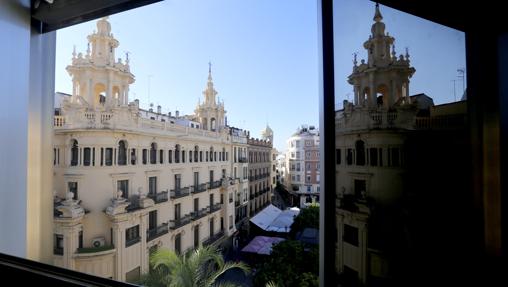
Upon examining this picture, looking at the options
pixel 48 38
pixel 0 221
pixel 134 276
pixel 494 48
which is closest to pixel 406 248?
pixel 494 48

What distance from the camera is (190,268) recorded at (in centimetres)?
147

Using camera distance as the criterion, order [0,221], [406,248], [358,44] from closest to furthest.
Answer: [406,248]
[358,44]
[0,221]

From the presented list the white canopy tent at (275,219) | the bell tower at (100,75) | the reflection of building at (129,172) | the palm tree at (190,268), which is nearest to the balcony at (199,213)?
the reflection of building at (129,172)

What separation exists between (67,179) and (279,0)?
1.69 meters

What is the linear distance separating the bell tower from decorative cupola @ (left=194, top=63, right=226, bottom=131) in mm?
515

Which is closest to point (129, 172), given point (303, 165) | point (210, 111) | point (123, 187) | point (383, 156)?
point (123, 187)

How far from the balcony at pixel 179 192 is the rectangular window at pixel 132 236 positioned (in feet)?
0.97

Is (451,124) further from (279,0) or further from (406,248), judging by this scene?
(279,0)

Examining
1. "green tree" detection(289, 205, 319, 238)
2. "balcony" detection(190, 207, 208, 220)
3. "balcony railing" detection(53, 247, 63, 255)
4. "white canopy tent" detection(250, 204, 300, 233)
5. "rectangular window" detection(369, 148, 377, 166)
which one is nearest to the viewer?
"rectangular window" detection(369, 148, 377, 166)

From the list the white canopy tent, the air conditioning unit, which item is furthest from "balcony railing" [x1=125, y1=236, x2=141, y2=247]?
the white canopy tent

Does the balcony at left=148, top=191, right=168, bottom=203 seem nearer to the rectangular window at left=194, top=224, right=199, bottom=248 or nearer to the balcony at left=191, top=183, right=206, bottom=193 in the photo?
the balcony at left=191, top=183, right=206, bottom=193

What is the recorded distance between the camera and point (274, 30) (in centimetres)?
141

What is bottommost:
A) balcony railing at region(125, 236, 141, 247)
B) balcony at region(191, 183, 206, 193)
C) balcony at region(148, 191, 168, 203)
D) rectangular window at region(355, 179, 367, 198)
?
balcony railing at region(125, 236, 141, 247)

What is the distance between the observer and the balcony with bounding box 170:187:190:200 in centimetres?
173
